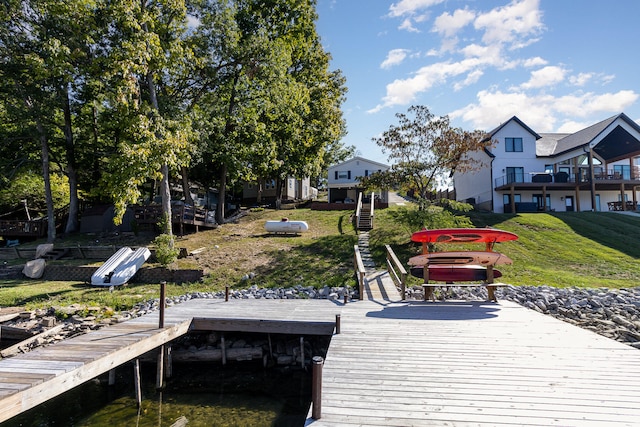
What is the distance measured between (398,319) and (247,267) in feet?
27.9

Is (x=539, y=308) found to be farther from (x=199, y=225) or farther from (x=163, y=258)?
(x=199, y=225)

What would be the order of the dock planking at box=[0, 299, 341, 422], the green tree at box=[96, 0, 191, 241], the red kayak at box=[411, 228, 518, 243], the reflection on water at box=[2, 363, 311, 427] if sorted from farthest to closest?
the green tree at box=[96, 0, 191, 241] < the red kayak at box=[411, 228, 518, 243] < the reflection on water at box=[2, 363, 311, 427] < the dock planking at box=[0, 299, 341, 422]

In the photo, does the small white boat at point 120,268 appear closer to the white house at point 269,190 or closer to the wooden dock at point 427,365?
the wooden dock at point 427,365

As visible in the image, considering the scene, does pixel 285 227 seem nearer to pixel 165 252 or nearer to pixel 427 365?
pixel 165 252

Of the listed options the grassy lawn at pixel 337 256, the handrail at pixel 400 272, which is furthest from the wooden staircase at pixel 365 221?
the handrail at pixel 400 272

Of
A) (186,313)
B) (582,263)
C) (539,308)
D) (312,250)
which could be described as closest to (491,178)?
(582,263)

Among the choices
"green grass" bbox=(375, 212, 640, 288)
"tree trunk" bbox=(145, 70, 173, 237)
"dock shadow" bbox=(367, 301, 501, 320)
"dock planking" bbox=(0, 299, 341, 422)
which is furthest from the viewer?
"tree trunk" bbox=(145, 70, 173, 237)

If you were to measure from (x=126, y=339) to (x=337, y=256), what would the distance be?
10387mm

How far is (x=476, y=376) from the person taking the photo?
4.86 metres

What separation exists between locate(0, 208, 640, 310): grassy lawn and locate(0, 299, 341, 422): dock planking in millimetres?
3371

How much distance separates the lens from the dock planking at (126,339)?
188 inches

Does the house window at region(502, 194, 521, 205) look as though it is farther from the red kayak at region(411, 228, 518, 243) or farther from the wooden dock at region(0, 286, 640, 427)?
the wooden dock at region(0, 286, 640, 427)

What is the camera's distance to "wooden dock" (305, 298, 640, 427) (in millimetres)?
3855

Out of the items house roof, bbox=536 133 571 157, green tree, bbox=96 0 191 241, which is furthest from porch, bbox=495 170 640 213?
green tree, bbox=96 0 191 241
